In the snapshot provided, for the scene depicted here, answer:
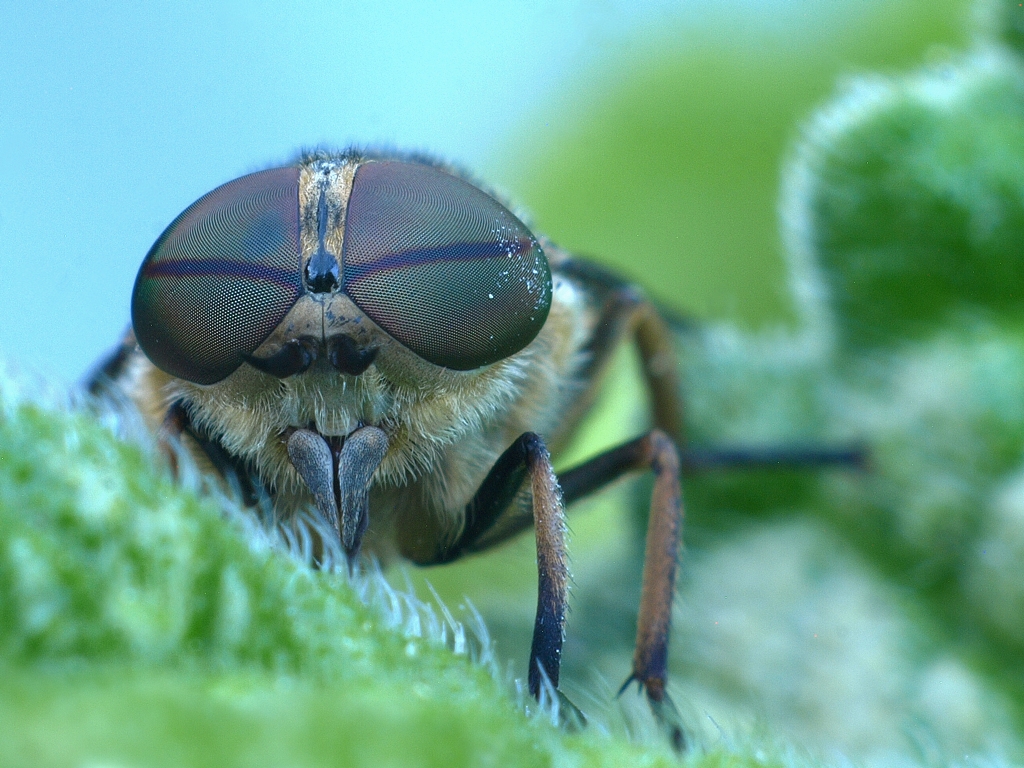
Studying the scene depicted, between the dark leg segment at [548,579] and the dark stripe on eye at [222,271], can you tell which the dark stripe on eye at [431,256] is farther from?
the dark leg segment at [548,579]

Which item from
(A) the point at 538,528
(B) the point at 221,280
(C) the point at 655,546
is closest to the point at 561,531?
(A) the point at 538,528

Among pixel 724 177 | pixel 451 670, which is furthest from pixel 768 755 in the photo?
pixel 724 177

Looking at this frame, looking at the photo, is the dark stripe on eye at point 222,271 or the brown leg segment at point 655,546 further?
the brown leg segment at point 655,546

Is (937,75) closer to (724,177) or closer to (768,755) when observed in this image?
(724,177)

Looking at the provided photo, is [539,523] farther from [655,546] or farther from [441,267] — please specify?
[441,267]

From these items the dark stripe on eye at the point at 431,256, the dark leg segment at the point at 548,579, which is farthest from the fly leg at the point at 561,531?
the dark stripe on eye at the point at 431,256

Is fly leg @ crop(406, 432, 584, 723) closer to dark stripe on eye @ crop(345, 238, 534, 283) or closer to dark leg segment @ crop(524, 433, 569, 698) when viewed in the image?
dark leg segment @ crop(524, 433, 569, 698)

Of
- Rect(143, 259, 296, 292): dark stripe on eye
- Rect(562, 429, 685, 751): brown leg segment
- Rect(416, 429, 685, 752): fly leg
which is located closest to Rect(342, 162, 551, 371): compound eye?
Rect(143, 259, 296, 292): dark stripe on eye

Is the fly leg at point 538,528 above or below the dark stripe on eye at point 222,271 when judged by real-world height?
below
